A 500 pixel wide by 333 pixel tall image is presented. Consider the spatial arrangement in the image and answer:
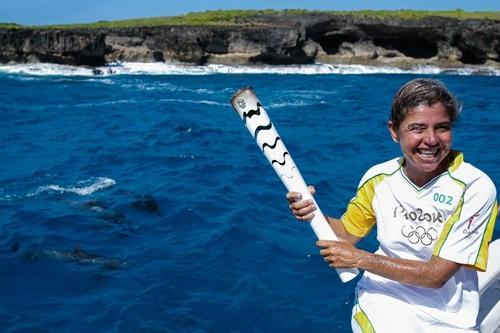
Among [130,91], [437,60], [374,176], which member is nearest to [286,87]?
[130,91]

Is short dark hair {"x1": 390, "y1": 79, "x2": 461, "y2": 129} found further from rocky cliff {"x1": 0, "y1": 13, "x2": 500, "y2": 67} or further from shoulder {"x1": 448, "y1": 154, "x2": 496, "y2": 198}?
rocky cliff {"x1": 0, "y1": 13, "x2": 500, "y2": 67}

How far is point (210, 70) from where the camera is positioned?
38812 millimetres

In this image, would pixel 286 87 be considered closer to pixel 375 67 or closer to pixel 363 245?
pixel 375 67

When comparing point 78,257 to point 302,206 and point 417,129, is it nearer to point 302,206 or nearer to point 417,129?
point 302,206

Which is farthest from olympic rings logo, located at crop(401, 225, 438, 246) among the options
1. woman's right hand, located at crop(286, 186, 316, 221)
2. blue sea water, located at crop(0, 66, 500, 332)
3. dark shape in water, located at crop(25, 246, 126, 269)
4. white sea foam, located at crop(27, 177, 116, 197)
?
white sea foam, located at crop(27, 177, 116, 197)

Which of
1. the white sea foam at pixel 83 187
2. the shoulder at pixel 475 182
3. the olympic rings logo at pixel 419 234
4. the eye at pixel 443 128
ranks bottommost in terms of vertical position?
the olympic rings logo at pixel 419 234

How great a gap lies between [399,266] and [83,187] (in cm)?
816

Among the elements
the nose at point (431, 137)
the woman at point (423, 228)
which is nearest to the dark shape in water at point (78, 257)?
the woman at point (423, 228)

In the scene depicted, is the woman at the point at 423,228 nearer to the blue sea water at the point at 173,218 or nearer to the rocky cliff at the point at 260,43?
the blue sea water at the point at 173,218

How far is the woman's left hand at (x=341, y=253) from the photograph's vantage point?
9.45ft

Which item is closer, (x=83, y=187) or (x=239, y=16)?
(x=83, y=187)

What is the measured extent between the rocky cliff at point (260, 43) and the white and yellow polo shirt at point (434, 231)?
3932 centimetres

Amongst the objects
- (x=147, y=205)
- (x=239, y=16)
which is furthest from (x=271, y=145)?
(x=239, y=16)

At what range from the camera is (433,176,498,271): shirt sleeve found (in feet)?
9.05
